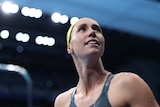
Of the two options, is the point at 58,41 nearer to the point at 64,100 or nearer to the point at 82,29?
the point at 64,100

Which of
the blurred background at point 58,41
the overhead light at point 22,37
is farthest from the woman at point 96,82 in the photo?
the overhead light at point 22,37

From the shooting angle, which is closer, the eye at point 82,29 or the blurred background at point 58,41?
the eye at point 82,29

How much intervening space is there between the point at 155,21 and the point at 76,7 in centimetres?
188

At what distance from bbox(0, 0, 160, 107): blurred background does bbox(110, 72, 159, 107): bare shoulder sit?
142 inches

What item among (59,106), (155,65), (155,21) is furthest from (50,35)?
(59,106)

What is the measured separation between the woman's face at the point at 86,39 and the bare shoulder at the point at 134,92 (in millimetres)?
222

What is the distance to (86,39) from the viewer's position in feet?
5.99

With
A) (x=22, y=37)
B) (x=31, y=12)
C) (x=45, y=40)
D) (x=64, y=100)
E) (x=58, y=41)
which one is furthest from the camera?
(x=58, y=41)

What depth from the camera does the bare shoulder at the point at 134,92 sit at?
1.57 metres

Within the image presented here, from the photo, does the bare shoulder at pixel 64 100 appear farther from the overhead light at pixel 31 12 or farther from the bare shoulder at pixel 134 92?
the overhead light at pixel 31 12

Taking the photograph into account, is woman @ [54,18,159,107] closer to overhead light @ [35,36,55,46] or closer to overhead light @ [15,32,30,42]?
overhead light @ [15,32,30,42]

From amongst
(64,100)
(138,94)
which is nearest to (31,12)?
(64,100)

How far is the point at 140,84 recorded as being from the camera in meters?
1.61

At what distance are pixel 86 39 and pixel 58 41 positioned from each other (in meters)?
7.21
